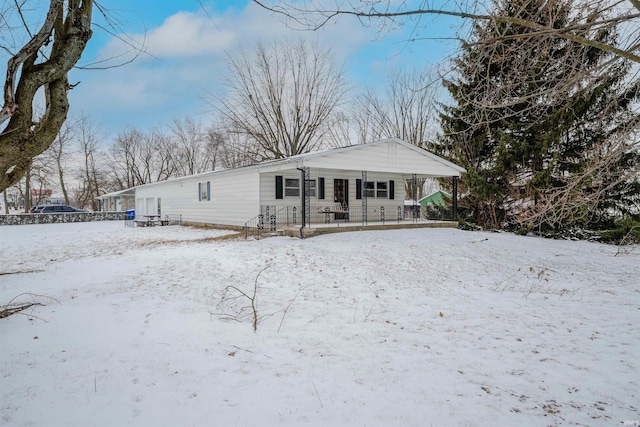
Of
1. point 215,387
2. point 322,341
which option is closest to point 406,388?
point 322,341

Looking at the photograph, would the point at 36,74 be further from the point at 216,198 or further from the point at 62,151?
the point at 62,151

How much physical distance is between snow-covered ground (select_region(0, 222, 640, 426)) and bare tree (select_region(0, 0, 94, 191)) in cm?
230

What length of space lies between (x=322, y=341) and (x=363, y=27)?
3.95 meters

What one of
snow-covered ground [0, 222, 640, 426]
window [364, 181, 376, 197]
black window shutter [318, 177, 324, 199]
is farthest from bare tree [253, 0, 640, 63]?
window [364, 181, 376, 197]

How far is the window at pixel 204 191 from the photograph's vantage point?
1972cm

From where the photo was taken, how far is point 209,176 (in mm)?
19281

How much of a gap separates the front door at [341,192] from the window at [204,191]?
729 cm

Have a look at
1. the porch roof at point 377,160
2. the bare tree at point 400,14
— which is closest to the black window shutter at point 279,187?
the porch roof at point 377,160

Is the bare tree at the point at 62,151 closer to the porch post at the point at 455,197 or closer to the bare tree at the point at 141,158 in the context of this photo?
the bare tree at the point at 141,158

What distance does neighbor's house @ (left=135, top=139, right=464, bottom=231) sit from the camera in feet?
46.6

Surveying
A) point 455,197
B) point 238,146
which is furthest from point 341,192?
point 238,146

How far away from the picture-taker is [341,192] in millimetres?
17750

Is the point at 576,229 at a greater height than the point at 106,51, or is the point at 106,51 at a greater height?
the point at 106,51

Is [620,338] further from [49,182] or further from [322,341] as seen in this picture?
[49,182]
